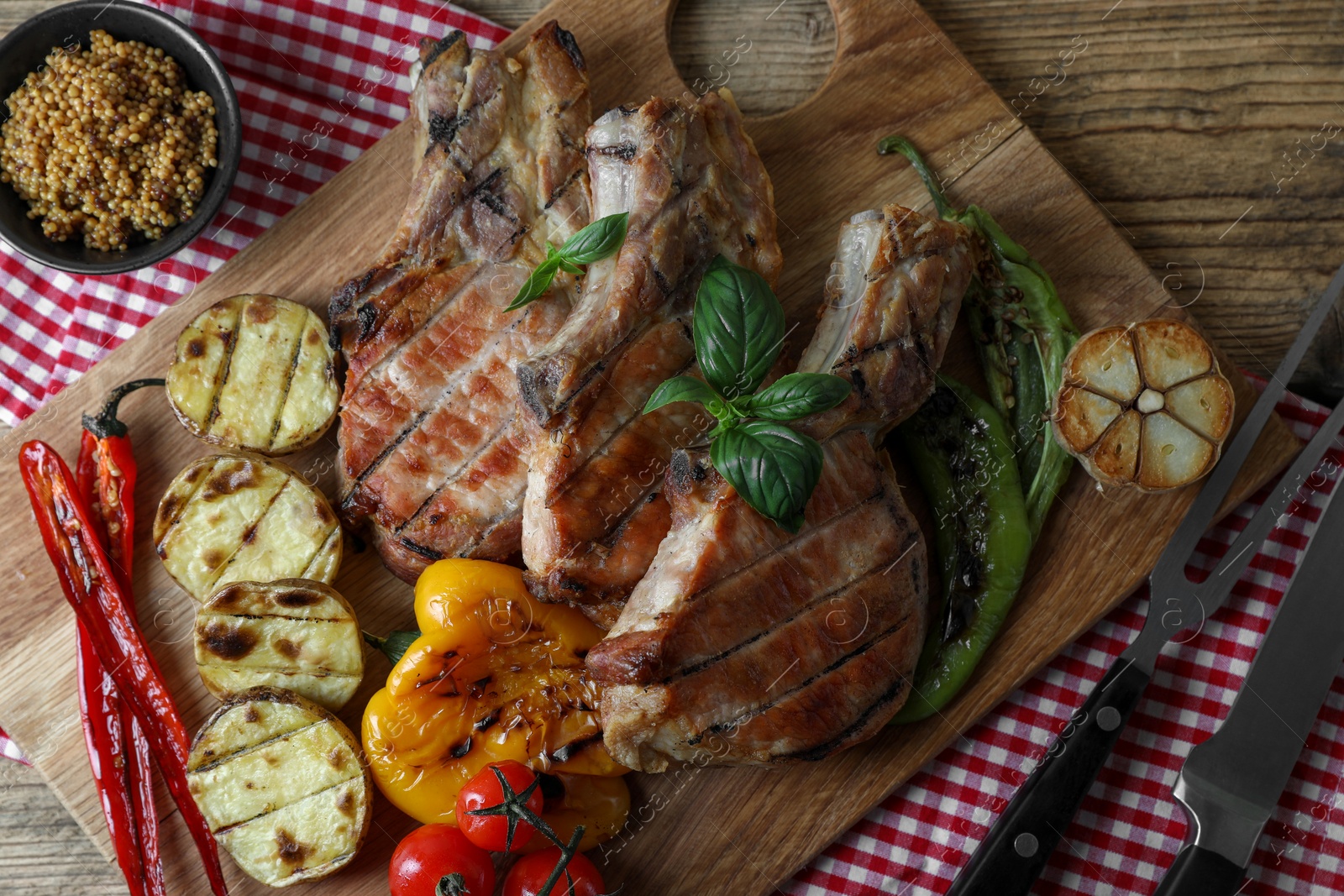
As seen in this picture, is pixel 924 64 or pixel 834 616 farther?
pixel 924 64

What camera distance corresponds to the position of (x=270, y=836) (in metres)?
3.39

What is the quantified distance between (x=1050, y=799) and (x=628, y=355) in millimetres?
2025

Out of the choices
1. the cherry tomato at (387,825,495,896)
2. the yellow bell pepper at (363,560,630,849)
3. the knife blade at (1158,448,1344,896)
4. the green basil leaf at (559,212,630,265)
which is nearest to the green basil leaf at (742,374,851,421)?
the green basil leaf at (559,212,630,265)

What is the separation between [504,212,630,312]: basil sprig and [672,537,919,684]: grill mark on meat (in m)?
1.08

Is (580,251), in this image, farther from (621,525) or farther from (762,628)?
(762,628)

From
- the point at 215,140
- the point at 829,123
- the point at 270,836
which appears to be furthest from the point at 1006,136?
the point at 270,836

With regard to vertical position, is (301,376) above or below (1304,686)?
above

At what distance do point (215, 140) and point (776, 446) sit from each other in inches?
97.9

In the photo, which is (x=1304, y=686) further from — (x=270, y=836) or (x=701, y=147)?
(x=270, y=836)

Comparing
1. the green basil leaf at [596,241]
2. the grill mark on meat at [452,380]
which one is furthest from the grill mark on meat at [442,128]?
the green basil leaf at [596,241]

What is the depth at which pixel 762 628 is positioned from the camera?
3.04 m

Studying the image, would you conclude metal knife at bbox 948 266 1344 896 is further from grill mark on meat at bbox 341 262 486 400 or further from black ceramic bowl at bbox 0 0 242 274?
black ceramic bowl at bbox 0 0 242 274

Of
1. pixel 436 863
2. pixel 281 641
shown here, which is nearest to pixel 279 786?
pixel 281 641

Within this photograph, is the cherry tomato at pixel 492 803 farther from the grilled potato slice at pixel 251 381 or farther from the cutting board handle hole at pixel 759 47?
the cutting board handle hole at pixel 759 47
